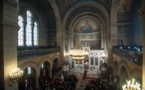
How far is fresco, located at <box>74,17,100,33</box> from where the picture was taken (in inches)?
1003

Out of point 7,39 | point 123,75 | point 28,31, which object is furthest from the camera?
point 28,31

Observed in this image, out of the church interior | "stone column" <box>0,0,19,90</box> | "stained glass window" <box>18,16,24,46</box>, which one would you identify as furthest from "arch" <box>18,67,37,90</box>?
"stone column" <box>0,0,19,90</box>

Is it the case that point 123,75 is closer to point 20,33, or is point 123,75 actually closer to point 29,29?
point 20,33

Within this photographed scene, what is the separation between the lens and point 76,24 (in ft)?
85.4

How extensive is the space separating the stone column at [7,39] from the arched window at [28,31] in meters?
7.07

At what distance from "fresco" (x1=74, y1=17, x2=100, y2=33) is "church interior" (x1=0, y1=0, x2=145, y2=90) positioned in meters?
1.57

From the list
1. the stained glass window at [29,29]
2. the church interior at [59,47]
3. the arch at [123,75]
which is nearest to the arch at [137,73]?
the church interior at [59,47]

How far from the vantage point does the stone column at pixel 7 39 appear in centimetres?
615

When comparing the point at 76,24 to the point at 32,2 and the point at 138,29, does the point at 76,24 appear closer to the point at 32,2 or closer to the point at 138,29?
the point at 32,2

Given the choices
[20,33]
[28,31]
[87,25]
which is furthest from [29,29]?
[87,25]

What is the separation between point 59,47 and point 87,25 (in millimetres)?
10389

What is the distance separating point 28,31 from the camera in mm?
15203

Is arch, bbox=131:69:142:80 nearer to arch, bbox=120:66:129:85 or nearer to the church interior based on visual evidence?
the church interior

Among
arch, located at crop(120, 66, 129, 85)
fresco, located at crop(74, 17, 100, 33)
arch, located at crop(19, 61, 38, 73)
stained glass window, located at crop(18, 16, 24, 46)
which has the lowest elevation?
arch, located at crop(120, 66, 129, 85)
